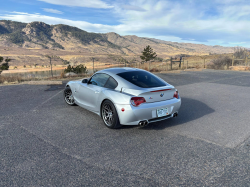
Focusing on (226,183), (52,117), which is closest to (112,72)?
(52,117)

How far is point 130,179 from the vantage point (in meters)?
2.98

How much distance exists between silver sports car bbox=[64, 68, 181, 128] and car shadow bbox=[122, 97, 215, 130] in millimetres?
419

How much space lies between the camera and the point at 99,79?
5.71m

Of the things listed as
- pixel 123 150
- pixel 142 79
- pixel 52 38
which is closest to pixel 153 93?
pixel 142 79

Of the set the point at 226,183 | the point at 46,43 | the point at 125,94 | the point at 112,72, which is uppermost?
the point at 46,43

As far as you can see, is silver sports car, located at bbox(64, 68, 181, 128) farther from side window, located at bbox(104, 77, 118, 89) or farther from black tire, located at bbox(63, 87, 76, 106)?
black tire, located at bbox(63, 87, 76, 106)

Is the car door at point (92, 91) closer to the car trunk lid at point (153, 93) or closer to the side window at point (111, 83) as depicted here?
the side window at point (111, 83)

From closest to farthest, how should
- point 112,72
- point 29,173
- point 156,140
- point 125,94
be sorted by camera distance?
point 29,173 → point 156,140 → point 125,94 → point 112,72

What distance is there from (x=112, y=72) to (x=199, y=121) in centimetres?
264

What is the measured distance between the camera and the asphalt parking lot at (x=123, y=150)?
119 inches

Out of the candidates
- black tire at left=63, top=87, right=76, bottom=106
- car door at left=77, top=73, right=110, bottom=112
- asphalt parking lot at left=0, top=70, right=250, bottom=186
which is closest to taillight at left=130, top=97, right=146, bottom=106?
asphalt parking lot at left=0, top=70, right=250, bottom=186

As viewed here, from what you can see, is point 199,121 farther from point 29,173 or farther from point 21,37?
Result: point 21,37

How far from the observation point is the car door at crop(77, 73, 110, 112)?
215 inches

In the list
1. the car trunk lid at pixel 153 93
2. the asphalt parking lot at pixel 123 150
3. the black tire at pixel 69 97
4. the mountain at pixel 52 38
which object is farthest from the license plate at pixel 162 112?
the mountain at pixel 52 38
